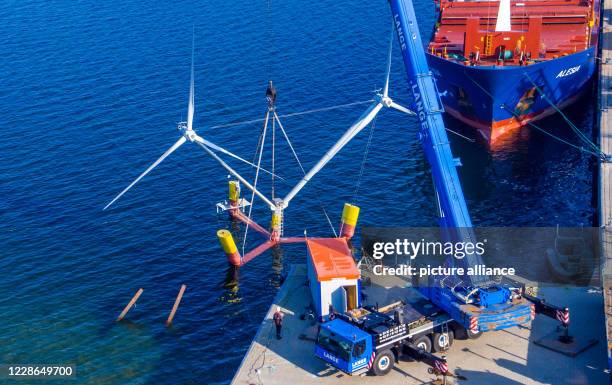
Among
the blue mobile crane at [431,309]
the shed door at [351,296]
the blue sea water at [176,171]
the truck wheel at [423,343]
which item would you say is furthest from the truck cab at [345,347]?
the blue sea water at [176,171]

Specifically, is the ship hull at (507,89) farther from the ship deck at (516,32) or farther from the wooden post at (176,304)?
the wooden post at (176,304)

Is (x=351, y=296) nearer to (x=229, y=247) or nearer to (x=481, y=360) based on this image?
(x=481, y=360)

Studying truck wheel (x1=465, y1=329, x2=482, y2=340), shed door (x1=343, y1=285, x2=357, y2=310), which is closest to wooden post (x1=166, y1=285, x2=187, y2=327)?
shed door (x1=343, y1=285, x2=357, y2=310)
